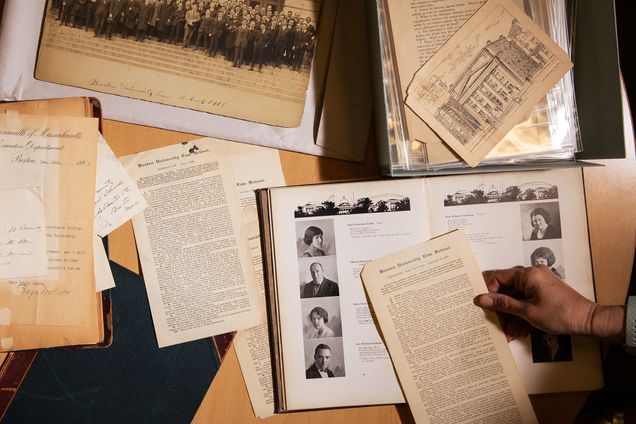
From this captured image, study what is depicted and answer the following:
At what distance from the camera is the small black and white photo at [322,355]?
71 centimetres

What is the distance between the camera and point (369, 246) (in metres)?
0.71

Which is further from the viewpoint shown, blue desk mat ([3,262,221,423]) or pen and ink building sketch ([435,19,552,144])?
blue desk mat ([3,262,221,423])

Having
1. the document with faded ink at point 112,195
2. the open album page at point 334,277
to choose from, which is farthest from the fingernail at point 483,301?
the document with faded ink at point 112,195

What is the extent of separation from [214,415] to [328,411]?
155 mm

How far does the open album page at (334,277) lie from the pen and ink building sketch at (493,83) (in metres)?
0.12

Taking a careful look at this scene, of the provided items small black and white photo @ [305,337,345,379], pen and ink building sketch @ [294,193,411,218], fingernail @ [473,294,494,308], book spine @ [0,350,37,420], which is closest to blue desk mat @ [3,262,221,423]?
book spine @ [0,350,37,420]

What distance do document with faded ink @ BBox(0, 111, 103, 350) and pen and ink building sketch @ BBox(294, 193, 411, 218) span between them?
0.95ft

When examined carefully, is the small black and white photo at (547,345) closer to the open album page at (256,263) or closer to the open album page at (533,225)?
the open album page at (533,225)

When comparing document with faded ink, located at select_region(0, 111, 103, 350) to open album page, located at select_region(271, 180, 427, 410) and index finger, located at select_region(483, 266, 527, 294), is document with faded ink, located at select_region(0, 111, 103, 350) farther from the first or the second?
index finger, located at select_region(483, 266, 527, 294)

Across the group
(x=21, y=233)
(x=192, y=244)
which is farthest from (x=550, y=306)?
(x=21, y=233)

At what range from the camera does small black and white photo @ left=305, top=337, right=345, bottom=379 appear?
2.32 feet

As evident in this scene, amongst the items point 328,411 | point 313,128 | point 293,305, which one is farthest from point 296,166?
point 328,411

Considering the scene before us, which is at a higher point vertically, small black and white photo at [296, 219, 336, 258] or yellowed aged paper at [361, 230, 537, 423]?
small black and white photo at [296, 219, 336, 258]

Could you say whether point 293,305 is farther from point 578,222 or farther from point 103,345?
point 578,222
